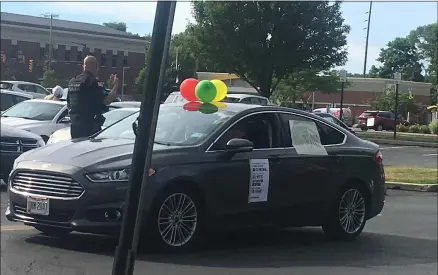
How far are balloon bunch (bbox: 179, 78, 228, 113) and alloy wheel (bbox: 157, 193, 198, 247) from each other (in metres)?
1.28

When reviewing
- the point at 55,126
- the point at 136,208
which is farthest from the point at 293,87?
the point at 136,208

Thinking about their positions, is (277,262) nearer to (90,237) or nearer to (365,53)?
(90,237)

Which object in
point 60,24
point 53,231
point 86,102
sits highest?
point 60,24

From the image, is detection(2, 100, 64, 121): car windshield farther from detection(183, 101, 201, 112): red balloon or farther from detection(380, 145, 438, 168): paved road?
detection(380, 145, 438, 168): paved road

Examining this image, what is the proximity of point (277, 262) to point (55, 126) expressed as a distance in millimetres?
6808

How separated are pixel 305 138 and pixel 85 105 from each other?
8.12 feet

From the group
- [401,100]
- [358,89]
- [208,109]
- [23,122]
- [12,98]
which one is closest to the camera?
[208,109]

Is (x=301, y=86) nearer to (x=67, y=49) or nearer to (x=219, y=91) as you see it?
(x=219, y=91)

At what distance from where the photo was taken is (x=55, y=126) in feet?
40.7

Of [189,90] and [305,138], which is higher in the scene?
[189,90]

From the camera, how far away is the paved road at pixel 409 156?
67.0ft

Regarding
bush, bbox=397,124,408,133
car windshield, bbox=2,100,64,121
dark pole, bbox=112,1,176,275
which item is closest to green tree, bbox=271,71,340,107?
car windshield, bbox=2,100,64,121

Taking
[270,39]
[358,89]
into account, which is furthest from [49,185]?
[358,89]

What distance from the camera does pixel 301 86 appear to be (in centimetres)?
1301
